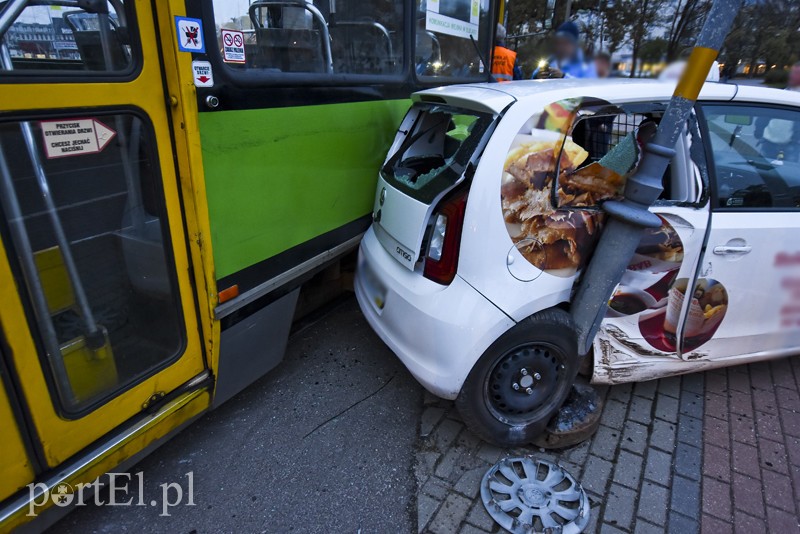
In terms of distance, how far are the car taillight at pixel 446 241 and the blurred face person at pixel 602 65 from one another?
1694 millimetres

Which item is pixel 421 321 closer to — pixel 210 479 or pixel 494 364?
pixel 494 364

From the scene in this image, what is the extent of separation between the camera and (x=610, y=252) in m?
2.21

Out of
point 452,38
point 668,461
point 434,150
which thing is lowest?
point 668,461

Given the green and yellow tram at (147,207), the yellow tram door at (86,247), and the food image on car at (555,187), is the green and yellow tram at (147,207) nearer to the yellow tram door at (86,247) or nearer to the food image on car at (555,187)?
the yellow tram door at (86,247)

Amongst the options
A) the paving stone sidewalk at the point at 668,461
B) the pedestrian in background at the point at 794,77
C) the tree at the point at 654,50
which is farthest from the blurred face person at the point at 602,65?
the paving stone sidewalk at the point at 668,461

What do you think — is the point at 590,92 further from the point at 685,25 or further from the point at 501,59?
the point at 501,59

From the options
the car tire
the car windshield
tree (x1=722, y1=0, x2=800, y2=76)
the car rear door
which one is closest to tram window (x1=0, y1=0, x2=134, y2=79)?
the car windshield

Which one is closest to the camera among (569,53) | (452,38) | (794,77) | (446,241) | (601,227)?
(446,241)

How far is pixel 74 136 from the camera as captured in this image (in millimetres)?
1581

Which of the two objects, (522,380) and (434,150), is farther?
(434,150)

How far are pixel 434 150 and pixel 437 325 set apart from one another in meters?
1.27

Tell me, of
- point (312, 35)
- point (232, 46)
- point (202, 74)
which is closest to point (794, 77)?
point (312, 35)

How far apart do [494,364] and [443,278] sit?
0.49m

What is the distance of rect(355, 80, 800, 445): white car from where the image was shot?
2125 millimetres
